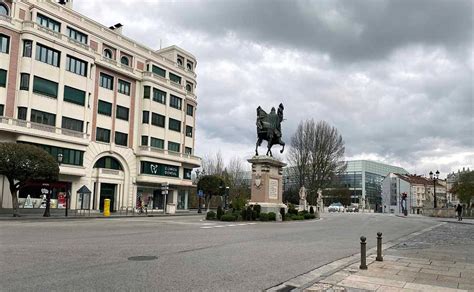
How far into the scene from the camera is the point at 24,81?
135 ft

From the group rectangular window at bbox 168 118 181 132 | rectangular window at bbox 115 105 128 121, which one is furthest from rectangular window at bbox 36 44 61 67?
rectangular window at bbox 168 118 181 132

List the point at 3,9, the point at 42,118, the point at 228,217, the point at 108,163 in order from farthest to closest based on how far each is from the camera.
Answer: the point at 108,163
the point at 42,118
the point at 3,9
the point at 228,217

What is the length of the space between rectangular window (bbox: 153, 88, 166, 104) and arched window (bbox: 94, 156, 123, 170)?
10203mm

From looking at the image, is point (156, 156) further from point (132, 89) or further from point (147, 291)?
point (147, 291)

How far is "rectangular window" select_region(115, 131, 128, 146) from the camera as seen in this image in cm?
5259

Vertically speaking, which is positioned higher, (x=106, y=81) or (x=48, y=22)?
(x=48, y=22)

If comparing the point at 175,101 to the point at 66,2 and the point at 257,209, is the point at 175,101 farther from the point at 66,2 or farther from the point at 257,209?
the point at 257,209

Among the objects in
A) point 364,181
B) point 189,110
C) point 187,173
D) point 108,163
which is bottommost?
point 187,173

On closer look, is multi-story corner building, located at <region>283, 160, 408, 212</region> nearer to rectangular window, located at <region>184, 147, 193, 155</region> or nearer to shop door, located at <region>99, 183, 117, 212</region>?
rectangular window, located at <region>184, 147, 193, 155</region>

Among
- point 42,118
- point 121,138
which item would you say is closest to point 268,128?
point 42,118

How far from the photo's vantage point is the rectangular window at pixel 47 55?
139 ft

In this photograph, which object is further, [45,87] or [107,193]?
[107,193]

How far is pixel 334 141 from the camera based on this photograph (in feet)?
207

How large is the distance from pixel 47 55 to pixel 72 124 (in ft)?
24.3
